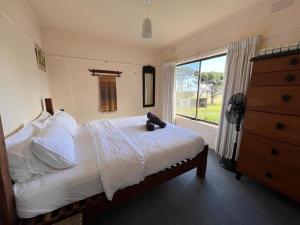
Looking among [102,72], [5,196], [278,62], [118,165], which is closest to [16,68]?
[5,196]

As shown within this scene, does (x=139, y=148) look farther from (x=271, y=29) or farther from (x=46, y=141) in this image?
(x=271, y=29)

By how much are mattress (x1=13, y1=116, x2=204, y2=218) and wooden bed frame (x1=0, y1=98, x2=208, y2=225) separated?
2.5 inches

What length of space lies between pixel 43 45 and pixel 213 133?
4.11 metres

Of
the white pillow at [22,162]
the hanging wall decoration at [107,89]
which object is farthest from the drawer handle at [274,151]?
the hanging wall decoration at [107,89]

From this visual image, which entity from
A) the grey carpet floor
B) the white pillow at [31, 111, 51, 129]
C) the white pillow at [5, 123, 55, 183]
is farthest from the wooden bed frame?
the white pillow at [31, 111, 51, 129]

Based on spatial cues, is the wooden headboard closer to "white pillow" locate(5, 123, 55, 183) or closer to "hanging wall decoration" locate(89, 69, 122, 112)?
"white pillow" locate(5, 123, 55, 183)

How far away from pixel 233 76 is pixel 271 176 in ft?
5.15

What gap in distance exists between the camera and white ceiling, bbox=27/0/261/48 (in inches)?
79.4

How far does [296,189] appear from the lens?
1.40 m

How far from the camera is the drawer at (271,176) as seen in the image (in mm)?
1420

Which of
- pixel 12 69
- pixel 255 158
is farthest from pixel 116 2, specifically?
pixel 255 158

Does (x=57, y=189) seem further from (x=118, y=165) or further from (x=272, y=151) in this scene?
(x=272, y=151)

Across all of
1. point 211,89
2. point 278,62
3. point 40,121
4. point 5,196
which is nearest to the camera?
point 5,196

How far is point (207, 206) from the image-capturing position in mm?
1546
